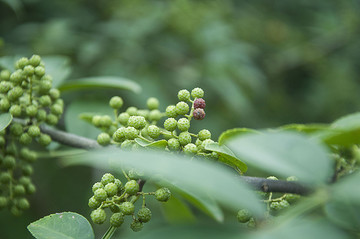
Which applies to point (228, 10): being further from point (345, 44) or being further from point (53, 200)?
point (53, 200)

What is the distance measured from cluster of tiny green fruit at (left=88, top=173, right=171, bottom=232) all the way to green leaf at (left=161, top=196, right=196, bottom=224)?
0.69 meters

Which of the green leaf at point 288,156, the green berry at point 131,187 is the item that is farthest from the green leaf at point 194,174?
the green berry at point 131,187

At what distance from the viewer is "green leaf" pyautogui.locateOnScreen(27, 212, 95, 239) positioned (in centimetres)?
136

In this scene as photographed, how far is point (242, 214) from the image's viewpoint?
1404 mm

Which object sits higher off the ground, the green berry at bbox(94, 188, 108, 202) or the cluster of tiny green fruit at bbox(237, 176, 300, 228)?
the cluster of tiny green fruit at bbox(237, 176, 300, 228)

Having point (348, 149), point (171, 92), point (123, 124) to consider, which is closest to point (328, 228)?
point (348, 149)

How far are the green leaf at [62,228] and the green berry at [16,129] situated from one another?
0.59 m

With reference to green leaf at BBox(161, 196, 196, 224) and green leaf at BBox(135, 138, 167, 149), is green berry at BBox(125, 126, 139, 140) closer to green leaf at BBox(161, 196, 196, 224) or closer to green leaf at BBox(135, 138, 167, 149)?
green leaf at BBox(135, 138, 167, 149)

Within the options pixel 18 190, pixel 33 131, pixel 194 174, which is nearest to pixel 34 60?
pixel 33 131

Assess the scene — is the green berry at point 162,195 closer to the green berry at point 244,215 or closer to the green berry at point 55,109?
the green berry at point 244,215

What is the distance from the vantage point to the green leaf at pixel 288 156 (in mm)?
891

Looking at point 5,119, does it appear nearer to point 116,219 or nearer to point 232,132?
point 116,219

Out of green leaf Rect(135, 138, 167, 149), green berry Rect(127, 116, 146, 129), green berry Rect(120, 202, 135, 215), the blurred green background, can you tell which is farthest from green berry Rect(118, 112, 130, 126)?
the blurred green background

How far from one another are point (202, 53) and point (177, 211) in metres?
2.65
